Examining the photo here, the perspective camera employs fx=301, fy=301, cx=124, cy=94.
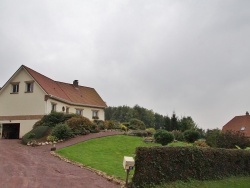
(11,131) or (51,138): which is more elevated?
(11,131)

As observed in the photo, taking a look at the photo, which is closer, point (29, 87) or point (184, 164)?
point (184, 164)

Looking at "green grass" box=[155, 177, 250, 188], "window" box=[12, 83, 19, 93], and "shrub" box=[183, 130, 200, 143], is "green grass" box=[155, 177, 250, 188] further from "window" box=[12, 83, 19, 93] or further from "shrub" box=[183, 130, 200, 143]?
"window" box=[12, 83, 19, 93]

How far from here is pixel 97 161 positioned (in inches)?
675

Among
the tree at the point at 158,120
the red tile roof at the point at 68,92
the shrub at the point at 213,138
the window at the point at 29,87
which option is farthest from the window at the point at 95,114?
the tree at the point at 158,120

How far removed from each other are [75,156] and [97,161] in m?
2.16

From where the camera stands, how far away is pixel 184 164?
13727 millimetres

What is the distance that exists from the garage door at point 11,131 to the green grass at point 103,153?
11.5 meters

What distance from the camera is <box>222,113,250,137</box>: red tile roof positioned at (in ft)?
166

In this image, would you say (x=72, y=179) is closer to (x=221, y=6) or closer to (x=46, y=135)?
(x=221, y=6)

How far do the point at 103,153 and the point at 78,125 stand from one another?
9419 millimetres

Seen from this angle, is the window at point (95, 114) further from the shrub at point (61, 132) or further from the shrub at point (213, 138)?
the shrub at point (213, 138)

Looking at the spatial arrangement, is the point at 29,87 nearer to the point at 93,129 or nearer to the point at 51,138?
the point at 93,129

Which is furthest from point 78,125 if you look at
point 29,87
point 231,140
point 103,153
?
point 231,140

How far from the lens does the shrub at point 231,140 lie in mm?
25203
